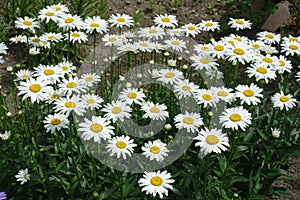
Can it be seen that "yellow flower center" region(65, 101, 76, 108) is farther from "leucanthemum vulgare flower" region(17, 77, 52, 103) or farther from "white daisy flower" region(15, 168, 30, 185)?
"white daisy flower" region(15, 168, 30, 185)

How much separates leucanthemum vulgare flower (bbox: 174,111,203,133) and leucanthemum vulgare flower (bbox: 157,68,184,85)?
0.35 m

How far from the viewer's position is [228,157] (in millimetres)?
3406

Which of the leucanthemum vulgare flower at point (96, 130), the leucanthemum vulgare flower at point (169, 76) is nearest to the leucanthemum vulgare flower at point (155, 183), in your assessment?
the leucanthemum vulgare flower at point (96, 130)

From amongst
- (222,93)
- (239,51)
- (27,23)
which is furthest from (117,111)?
(27,23)

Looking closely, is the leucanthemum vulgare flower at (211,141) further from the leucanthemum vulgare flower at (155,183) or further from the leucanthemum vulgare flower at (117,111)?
the leucanthemum vulgare flower at (117,111)

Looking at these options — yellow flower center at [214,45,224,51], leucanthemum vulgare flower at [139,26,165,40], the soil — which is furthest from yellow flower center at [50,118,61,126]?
the soil

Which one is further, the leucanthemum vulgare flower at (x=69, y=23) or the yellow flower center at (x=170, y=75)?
the leucanthemum vulgare flower at (x=69, y=23)

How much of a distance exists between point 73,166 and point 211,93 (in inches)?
41.5

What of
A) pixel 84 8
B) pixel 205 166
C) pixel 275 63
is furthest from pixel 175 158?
pixel 84 8

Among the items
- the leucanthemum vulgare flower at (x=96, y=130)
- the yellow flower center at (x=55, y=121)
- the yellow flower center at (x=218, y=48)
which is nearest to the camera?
the leucanthemum vulgare flower at (x=96, y=130)

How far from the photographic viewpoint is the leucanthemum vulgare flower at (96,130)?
2924 mm

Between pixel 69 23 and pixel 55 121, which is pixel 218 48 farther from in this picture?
pixel 55 121

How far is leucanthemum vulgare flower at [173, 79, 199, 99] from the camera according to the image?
11.1 ft

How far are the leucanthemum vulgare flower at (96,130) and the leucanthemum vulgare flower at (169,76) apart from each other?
0.65 metres
